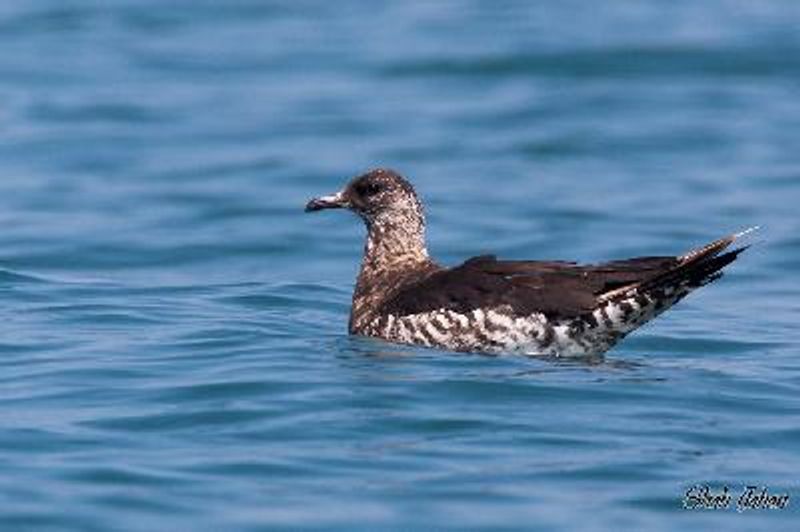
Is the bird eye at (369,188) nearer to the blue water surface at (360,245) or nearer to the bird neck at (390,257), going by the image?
the bird neck at (390,257)

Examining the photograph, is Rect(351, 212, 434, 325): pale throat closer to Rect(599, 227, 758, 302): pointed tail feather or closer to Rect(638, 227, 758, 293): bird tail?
Rect(599, 227, 758, 302): pointed tail feather

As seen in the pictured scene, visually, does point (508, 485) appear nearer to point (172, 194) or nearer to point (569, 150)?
point (172, 194)

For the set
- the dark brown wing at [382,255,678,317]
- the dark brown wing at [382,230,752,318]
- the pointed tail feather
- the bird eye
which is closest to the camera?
the pointed tail feather

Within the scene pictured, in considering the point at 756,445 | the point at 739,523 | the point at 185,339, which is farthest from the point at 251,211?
the point at 739,523

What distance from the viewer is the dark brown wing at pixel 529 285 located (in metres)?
14.2

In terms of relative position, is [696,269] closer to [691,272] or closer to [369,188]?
[691,272]

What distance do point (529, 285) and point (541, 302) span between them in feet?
0.53

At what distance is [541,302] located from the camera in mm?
14234

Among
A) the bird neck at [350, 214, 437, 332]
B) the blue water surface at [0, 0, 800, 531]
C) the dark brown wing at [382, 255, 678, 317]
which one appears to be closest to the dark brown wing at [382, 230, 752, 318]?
the dark brown wing at [382, 255, 678, 317]

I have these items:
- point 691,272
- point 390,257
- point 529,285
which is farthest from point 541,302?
point 390,257

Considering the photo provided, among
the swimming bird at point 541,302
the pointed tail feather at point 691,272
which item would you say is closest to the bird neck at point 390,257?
the swimming bird at point 541,302

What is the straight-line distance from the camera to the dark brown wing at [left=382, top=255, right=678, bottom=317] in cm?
1423

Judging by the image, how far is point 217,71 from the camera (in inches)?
1131

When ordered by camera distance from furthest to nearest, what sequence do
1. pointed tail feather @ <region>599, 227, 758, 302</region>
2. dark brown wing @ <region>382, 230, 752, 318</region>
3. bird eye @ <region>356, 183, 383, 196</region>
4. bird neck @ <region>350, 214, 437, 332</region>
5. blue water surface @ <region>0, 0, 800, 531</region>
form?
bird eye @ <region>356, 183, 383, 196</region> < bird neck @ <region>350, 214, 437, 332</region> < dark brown wing @ <region>382, 230, 752, 318</region> < pointed tail feather @ <region>599, 227, 758, 302</region> < blue water surface @ <region>0, 0, 800, 531</region>
